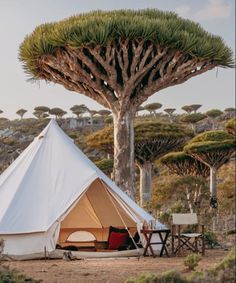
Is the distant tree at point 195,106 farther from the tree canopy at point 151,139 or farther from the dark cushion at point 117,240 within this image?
the dark cushion at point 117,240

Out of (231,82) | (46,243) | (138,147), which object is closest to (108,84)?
(46,243)

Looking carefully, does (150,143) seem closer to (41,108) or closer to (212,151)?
(212,151)

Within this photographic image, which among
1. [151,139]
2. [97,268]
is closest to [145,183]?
[151,139]

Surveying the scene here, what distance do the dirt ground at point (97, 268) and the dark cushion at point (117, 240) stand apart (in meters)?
1.25

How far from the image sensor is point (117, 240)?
12.9 metres

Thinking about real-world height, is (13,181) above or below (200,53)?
below

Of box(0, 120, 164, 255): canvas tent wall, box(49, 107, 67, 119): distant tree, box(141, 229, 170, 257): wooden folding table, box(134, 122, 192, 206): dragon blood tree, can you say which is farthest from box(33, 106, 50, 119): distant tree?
box(141, 229, 170, 257): wooden folding table

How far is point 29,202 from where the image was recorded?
1207 centimetres

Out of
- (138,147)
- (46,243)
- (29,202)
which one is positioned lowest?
(46,243)

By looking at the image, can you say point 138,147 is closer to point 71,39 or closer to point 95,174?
point 71,39

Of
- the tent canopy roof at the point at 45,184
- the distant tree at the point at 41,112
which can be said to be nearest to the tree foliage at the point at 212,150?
the tent canopy roof at the point at 45,184

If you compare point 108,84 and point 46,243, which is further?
point 108,84

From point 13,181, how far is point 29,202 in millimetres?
731

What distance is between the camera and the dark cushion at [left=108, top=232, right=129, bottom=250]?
12820 millimetres
